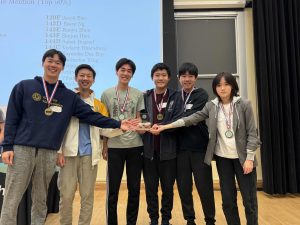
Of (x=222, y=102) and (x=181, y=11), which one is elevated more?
(x=181, y=11)

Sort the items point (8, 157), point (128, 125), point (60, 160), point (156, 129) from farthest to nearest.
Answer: point (156, 129), point (128, 125), point (60, 160), point (8, 157)

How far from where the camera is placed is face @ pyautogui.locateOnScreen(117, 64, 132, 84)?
256 cm

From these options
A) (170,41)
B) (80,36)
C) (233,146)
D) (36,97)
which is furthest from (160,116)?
(80,36)

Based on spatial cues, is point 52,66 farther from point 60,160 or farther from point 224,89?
point 224,89

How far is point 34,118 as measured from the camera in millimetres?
1990

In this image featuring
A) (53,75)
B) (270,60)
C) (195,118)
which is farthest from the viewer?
(270,60)

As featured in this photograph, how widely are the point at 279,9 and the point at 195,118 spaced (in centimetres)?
289

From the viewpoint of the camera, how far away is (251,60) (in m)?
4.56

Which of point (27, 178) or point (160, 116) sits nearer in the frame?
point (27, 178)

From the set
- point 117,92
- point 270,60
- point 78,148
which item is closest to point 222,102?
point 117,92

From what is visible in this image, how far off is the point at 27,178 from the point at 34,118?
419mm

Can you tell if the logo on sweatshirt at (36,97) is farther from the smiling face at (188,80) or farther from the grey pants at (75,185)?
the smiling face at (188,80)

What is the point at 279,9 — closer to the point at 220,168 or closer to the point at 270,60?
the point at 270,60

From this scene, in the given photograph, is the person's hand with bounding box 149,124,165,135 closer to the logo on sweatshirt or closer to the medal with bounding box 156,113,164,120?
the medal with bounding box 156,113,164,120
